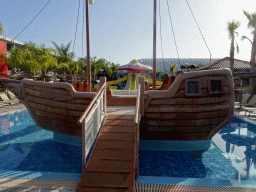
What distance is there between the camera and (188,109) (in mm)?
5527

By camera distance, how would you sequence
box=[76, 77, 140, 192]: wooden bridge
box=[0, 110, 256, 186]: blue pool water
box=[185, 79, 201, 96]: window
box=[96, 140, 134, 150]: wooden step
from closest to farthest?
1. box=[76, 77, 140, 192]: wooden bridge
2. box=[96, 140, 134, 150]: wooden step
3. box=[0, 110, 256, 186]: blue pool water
4. box=[185, 79, 201, 96]: window

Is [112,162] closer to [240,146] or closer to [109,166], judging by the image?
[109,166]

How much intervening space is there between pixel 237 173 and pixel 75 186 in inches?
162

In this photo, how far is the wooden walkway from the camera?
349 centimetres

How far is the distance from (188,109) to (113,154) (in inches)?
104

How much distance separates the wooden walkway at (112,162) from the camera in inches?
137

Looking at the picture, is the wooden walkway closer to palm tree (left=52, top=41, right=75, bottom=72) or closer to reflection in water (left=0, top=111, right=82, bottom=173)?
reflection in water (left=0, top=111, right=82, bottom=173)

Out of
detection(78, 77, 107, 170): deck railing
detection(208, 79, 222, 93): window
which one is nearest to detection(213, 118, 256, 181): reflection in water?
detection(208, 79, 222, 93): window

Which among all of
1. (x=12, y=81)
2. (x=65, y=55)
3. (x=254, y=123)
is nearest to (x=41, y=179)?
(x=12, y=81)

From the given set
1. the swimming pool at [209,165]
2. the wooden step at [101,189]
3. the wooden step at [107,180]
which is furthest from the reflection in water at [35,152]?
the swimming pool at [209,165]

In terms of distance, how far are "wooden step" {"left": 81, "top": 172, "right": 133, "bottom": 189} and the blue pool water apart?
1.77 ft

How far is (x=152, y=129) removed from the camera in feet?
19.3

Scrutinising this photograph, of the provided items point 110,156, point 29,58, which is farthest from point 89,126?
point 29,58

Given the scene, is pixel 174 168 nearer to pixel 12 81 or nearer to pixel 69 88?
pixel 69 88
